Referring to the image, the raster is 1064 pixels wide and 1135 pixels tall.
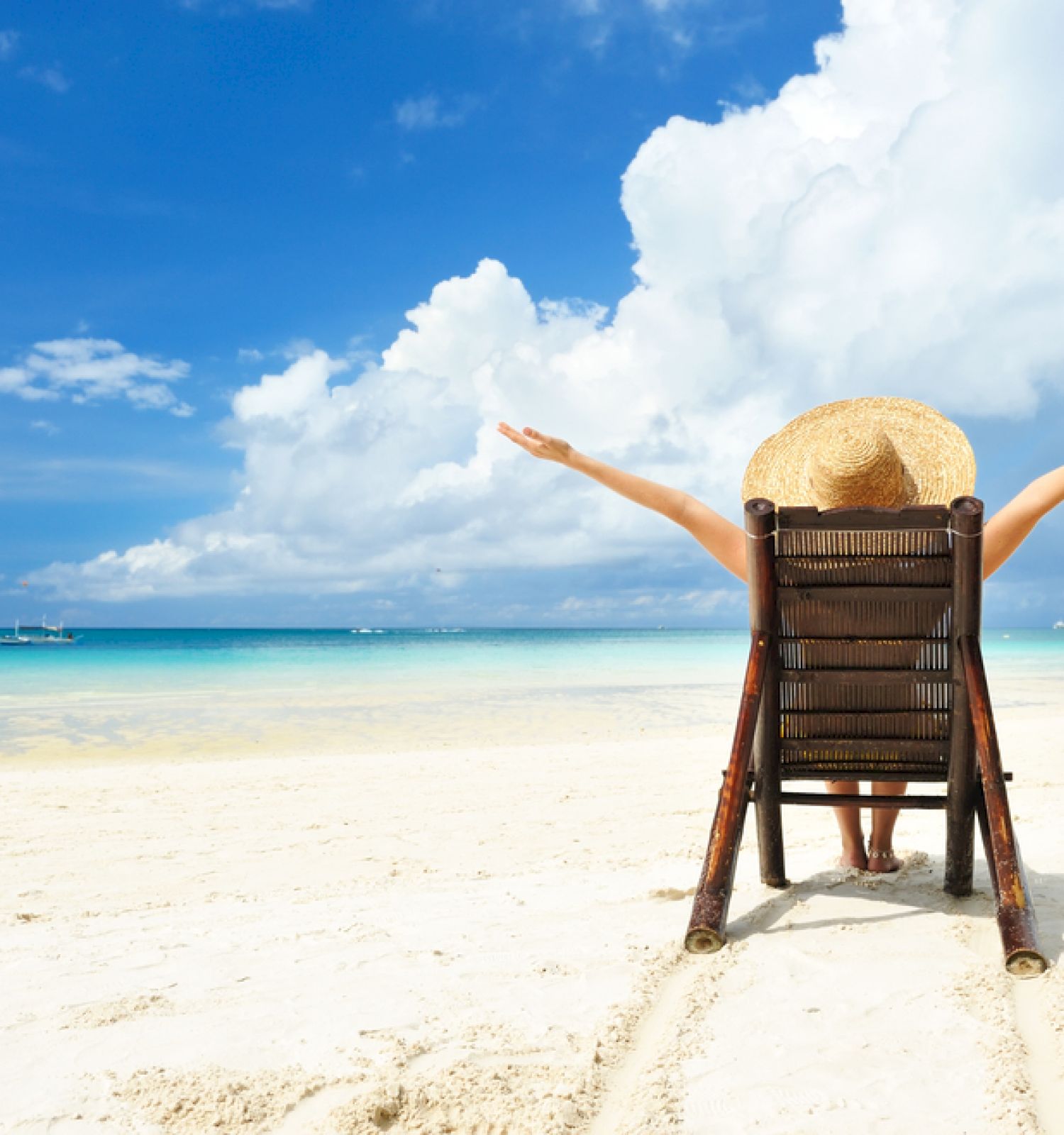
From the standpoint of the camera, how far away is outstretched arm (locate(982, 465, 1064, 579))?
11.0 feet

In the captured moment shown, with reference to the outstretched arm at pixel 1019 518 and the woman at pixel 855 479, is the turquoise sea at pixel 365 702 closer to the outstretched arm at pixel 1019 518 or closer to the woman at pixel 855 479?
the woman at pixel 855 479

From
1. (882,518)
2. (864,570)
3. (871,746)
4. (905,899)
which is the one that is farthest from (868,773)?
(882,518)

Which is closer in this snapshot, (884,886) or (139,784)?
(884,886)

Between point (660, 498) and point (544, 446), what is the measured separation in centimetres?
52

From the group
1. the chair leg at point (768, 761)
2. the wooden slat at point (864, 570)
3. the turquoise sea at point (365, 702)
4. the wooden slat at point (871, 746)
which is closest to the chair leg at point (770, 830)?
the chair leg at point (768, 761)

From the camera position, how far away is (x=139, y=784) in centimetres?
805

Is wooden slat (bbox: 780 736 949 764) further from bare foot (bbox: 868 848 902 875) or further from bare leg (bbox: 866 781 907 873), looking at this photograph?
bare foot (bbox: 868 848 902 875)

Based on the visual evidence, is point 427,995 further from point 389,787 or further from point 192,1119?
point 389,787

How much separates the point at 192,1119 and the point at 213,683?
72.8 ft

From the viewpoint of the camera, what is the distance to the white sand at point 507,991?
2121 mm

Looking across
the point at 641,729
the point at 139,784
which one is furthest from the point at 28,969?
the point at 641,729

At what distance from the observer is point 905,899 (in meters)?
3.59

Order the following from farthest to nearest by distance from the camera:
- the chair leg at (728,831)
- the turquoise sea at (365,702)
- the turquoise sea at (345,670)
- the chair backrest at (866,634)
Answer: the turquoise sea at (345,670) < the turquoise sea at (365,702) < the chair backrest at (866,634) < the chair leg at (728,831)

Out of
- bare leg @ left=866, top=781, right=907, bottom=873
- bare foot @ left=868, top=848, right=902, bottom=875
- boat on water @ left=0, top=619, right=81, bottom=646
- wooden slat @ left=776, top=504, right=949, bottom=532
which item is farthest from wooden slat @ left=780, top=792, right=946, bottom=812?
boat on water @ left=0, top=619, right=81, bottom=646
